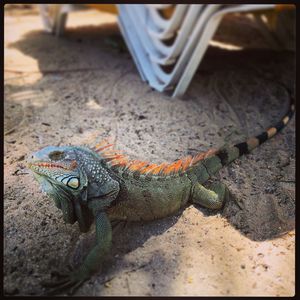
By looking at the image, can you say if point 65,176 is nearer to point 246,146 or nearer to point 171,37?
point 246,146

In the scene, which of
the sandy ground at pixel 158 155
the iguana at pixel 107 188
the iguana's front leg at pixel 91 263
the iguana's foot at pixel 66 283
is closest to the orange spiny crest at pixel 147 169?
the iguana at pixel 107 188

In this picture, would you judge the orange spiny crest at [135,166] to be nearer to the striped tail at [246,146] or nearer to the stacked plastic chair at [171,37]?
the striped tail at [246,146]

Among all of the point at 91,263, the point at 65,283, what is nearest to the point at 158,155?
the point at 91,263

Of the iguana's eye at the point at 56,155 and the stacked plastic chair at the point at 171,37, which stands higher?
the iguana's eye at the point at 56,155

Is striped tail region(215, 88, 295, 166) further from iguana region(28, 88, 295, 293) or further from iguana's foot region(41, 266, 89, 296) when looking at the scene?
iguana's foot region(41, 266, 89, 296)

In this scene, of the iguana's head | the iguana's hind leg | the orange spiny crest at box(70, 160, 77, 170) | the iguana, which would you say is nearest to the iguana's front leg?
the iguana

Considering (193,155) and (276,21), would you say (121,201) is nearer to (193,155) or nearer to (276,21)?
(193,155)

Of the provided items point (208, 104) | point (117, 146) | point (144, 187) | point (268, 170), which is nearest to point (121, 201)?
point (144, 187)
